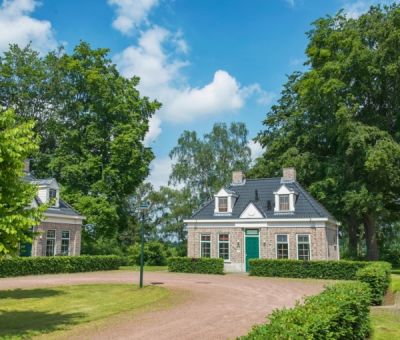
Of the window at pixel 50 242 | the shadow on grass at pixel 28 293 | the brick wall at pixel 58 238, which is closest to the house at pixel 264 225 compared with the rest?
the brick wall at pixel 58 238

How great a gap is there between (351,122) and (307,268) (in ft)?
40.3

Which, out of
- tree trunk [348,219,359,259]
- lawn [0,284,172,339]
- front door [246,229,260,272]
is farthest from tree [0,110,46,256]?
tree trunk [348,219,359,259]

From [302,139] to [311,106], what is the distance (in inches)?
123

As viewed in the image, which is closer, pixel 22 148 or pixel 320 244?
pixel 22 148

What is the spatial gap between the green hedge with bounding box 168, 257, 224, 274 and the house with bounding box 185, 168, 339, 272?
3642 mm

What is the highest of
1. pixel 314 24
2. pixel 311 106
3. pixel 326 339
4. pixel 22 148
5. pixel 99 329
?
pixel 314 24

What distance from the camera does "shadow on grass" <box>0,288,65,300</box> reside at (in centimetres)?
1667

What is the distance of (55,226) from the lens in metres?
33.2

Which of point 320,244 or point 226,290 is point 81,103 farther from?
point 226,290

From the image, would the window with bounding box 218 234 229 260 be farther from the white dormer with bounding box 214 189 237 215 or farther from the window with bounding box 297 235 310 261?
the window with bounding box 297 235 310 261

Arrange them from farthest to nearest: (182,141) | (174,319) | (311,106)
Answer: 1. (182,141)
2. (311,106)
3. (174,319)

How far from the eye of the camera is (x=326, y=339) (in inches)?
251

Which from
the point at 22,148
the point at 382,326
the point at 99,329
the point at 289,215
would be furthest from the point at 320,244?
the point at 22,148

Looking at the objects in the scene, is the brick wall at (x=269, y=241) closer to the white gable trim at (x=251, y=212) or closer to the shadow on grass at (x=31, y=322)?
the white gable trim at (x=251, y=212)
